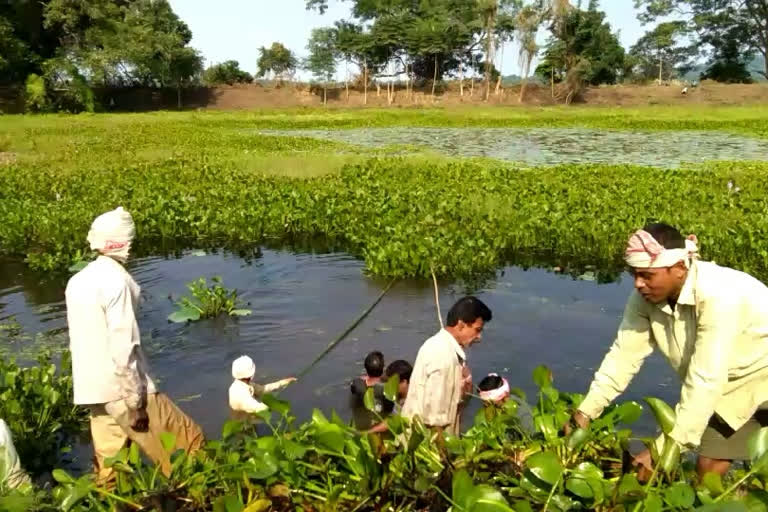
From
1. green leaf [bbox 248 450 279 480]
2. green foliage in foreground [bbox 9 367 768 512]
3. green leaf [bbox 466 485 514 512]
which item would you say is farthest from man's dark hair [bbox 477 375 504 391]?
green leaf [bbox 466 485 514 512]

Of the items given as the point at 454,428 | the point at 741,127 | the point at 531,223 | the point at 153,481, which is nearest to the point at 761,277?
the point at 531,223

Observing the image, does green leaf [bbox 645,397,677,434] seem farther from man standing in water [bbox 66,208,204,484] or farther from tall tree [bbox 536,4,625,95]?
tall tree [bbox 536,4,625,95]

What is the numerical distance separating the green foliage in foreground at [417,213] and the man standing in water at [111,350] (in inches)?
209

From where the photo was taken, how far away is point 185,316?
301 inches

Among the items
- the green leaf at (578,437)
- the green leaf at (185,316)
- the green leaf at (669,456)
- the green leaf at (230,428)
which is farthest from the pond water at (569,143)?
the green leaf at (669,456)

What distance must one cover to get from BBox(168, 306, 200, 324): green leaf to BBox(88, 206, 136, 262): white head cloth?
12.7ft

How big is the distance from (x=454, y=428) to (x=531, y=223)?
6465 millimetres

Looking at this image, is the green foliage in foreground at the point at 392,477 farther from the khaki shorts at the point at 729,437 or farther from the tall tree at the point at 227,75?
Answer: the tall tree at the point at 227,75

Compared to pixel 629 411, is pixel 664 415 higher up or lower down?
higher up

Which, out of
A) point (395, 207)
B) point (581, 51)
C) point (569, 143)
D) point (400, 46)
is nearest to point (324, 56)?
point (400, 46)

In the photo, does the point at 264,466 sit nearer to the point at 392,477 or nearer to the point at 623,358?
the point at 392,477

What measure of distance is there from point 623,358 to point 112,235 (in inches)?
109

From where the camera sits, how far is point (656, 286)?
2996mm

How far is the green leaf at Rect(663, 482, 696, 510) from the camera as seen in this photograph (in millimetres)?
2361
